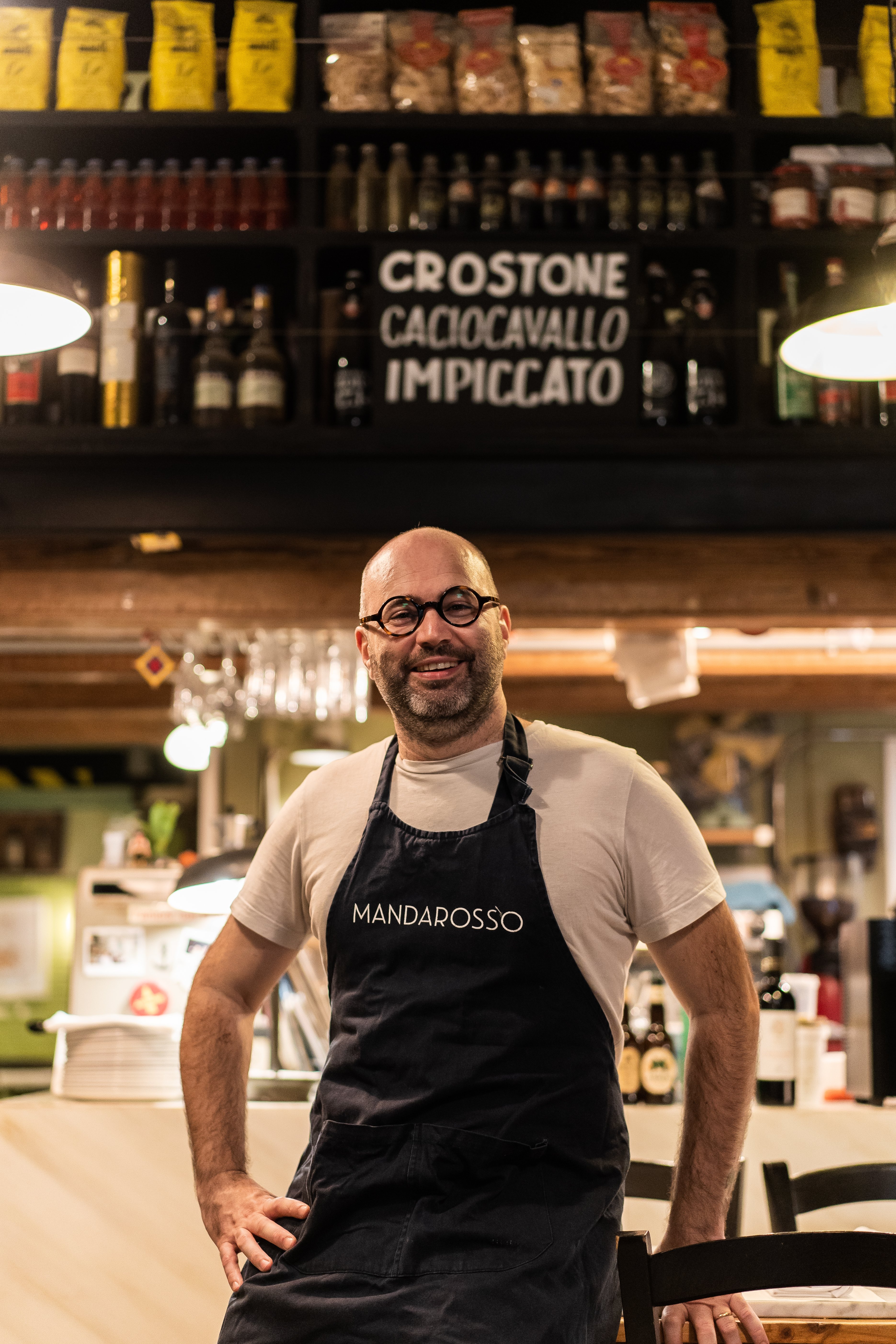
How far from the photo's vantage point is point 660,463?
3008 millimetres

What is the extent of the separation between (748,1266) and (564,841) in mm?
554

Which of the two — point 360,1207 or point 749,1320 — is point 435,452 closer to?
point 360,1207

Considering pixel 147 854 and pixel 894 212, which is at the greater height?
pixel 894 212

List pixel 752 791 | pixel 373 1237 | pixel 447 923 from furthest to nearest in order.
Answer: pixel 752 791
pixel 447 923
pixel 373 1237

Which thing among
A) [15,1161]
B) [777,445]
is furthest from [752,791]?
[15,1161]

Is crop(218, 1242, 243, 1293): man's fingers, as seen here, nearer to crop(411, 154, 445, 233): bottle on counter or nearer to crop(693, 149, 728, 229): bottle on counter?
crop(411, 154, 445, 233): bottle on counter

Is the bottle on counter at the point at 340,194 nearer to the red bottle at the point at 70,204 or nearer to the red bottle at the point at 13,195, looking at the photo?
the red bottle at the point at 70,204

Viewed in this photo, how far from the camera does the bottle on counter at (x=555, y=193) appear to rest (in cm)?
304

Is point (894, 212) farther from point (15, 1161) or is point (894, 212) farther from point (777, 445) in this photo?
point (15, 1161)

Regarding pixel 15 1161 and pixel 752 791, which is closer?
pixel 15 1161

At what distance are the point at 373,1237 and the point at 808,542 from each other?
94.1 inches

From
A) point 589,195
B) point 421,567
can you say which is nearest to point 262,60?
point 589,195

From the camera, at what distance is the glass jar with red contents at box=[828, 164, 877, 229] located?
3068mm

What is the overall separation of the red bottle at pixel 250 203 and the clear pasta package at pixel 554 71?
66 centimetres
